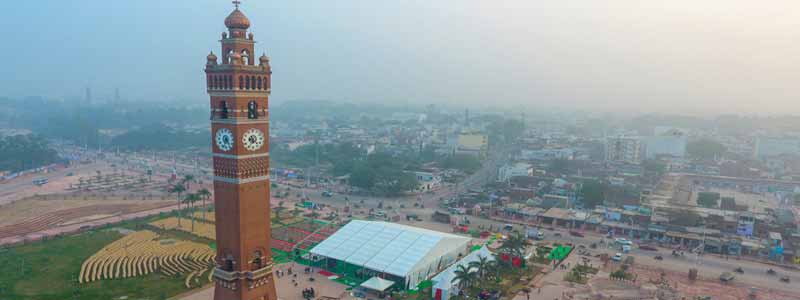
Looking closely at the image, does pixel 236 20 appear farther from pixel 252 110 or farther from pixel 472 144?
pixel 472 144

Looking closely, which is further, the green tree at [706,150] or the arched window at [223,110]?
the green tree at [706,150]

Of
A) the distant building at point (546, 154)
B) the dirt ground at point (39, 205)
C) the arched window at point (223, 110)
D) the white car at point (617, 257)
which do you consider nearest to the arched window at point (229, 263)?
the arched window at point (223, 110)

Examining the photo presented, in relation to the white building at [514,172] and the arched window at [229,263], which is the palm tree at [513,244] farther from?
the white building at [514,172]

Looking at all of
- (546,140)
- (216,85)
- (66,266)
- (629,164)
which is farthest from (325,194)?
(546,140)

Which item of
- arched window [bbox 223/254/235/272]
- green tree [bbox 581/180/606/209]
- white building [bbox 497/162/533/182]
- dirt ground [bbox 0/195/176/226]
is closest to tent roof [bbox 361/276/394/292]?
arched window [bbox 223/254/235/272]

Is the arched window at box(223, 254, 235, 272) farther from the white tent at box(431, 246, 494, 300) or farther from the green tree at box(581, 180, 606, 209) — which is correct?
the green tree at box(581, 180, 606, 209)

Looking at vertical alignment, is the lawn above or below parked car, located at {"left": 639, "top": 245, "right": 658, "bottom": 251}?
below
